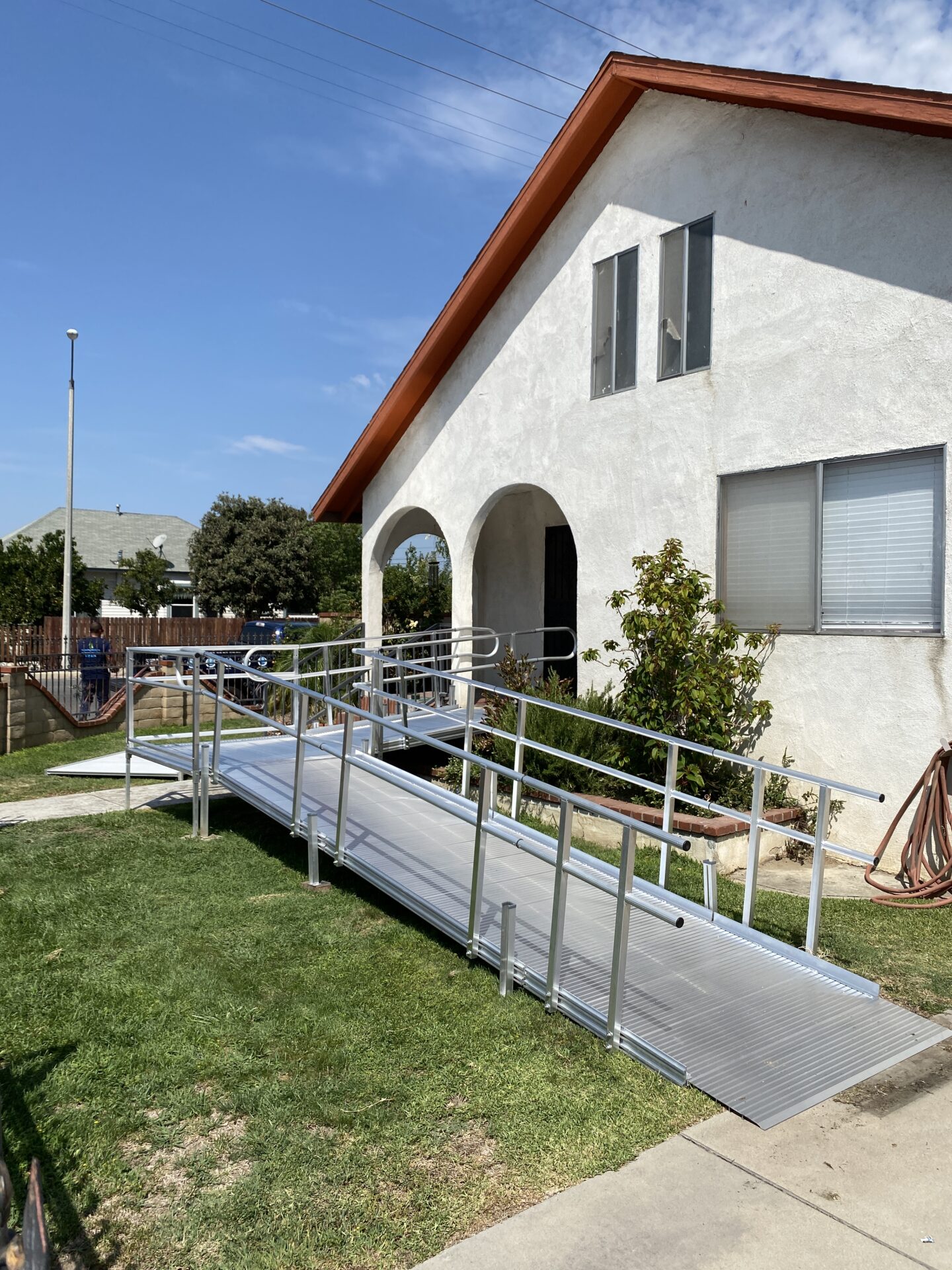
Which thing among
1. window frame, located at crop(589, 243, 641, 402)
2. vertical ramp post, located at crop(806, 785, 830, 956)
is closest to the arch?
Result: window frame, located at crop(589, 243, 641, 402)

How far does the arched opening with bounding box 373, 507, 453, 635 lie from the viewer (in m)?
14.1

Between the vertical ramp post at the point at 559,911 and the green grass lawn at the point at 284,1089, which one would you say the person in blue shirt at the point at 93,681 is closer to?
the green grass lawn at the point at 284,1089

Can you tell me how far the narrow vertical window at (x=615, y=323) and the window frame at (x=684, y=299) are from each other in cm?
34

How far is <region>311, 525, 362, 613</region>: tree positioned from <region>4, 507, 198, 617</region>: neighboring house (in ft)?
22.3

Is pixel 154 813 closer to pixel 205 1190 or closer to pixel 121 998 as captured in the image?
pixel 121 998

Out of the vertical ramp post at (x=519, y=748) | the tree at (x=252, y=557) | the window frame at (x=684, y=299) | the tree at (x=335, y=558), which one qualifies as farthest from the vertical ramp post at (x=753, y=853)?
the tree at (x=252, y=557)

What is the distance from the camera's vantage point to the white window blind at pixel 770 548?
814 cm

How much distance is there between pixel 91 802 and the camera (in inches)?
373

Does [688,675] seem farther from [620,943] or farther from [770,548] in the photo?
[620,943]

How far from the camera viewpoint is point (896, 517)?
746cm

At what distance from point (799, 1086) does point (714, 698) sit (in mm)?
4480

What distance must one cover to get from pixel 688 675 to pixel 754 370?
2.71 metres

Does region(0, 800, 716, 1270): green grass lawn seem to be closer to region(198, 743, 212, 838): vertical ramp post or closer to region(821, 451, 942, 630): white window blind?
region(198, 743, 212, 838): vertical ramp post

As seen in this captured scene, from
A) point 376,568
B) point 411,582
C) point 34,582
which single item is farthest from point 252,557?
point 376,568
